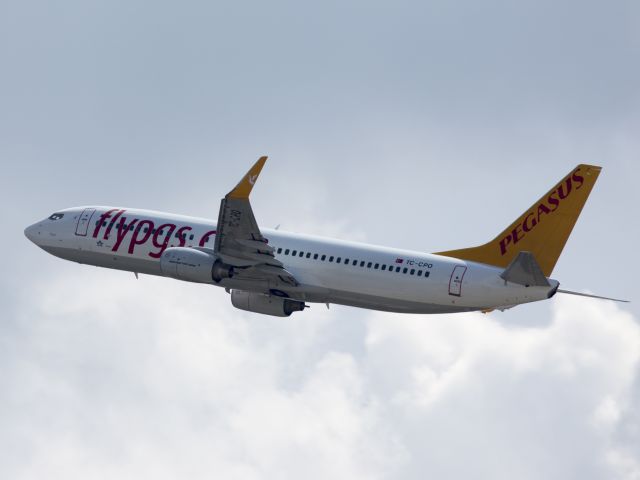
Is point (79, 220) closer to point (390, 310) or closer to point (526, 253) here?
point (390, 310)

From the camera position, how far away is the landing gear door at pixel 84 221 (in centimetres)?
6594

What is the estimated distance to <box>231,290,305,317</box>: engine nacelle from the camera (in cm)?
6281

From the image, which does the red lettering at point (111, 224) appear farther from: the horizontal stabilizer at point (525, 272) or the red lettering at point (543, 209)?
the red lettering at point (543, 209)

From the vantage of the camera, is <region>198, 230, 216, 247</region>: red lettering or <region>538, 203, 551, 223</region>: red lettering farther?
<region>198, 230, 216, 247</region>: red lettering

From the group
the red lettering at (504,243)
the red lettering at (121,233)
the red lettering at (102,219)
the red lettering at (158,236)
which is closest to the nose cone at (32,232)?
the red lettering at (102,219)

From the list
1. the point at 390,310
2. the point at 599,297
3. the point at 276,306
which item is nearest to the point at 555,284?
the point at 599,297

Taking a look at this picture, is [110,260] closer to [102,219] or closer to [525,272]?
[102,219]

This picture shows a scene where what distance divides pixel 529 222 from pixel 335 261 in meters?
8.86

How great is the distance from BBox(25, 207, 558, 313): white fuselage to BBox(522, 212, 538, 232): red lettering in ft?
7.26

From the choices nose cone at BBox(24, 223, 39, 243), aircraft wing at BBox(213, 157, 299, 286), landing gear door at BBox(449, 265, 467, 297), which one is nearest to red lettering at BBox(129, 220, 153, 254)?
aircraft wing at BBox(213, 157, 299, 286)

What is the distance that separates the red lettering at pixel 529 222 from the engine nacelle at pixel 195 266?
13139 mm

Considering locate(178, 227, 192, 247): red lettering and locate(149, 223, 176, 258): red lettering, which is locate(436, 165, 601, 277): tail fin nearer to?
locate(178, 227, 192, 247): red lettering

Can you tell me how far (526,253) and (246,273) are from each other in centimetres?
1303

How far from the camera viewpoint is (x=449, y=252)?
6044 cm
